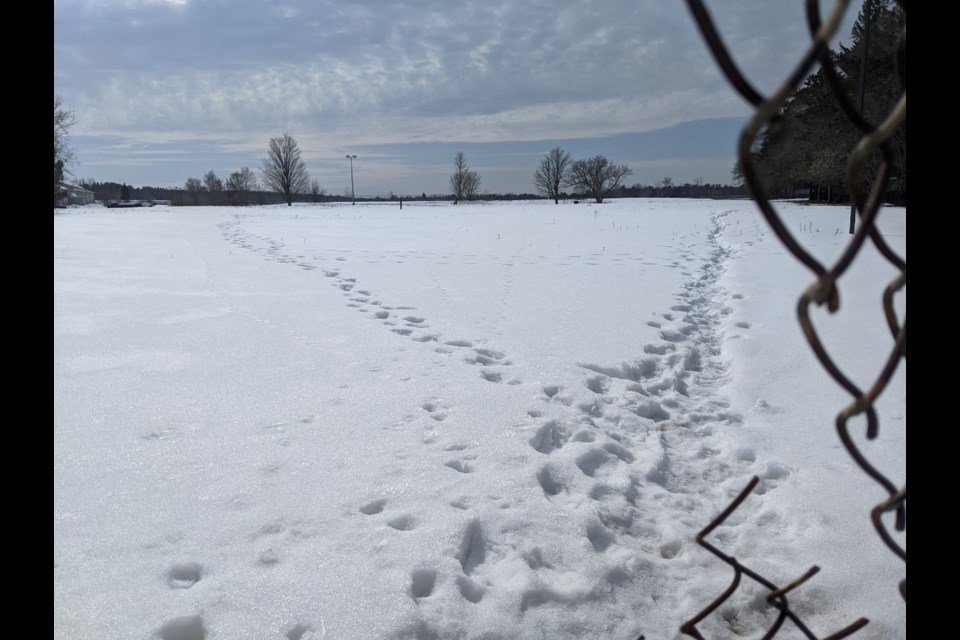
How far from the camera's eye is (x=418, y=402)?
3.27 meters

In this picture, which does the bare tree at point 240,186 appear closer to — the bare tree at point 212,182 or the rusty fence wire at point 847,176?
the bare tree at point 212,182

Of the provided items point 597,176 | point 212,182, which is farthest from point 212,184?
point 597,176

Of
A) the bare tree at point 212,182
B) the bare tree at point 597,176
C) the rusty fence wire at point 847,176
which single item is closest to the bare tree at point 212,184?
the bare tree at point 212,182

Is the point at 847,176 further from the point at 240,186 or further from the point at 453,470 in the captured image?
the point at 240,186

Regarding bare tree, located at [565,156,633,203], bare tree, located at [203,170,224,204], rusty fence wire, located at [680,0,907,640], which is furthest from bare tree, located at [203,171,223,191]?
rusty fence wire, located at [680,0,907,640]

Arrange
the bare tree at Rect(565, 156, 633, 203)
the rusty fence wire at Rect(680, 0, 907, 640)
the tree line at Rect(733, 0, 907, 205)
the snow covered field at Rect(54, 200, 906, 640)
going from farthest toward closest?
the bare tree at Rect(565, 156, 633, 203)
the tree line at Rect(733, 0, 907, 205)
the snow covered field at Rect(54, 200, 906, 640)
the rusty fence wire at Rect(680, 0, 907, 640)

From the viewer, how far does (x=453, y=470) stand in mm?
2523

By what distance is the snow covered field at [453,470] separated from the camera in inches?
68.6

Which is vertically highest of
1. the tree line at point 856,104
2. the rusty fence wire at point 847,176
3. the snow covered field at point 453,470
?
the tree line at point 856,104

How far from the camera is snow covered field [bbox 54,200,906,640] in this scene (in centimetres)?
174

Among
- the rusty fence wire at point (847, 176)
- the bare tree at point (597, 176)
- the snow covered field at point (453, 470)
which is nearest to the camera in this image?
the rusty fence wire at point (847, 176)

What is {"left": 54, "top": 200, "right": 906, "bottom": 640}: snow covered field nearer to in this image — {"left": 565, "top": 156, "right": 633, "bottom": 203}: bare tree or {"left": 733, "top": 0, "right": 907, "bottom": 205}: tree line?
{"left": 733, "top": 0, "right": 907, "bottom": 205}: tree line
